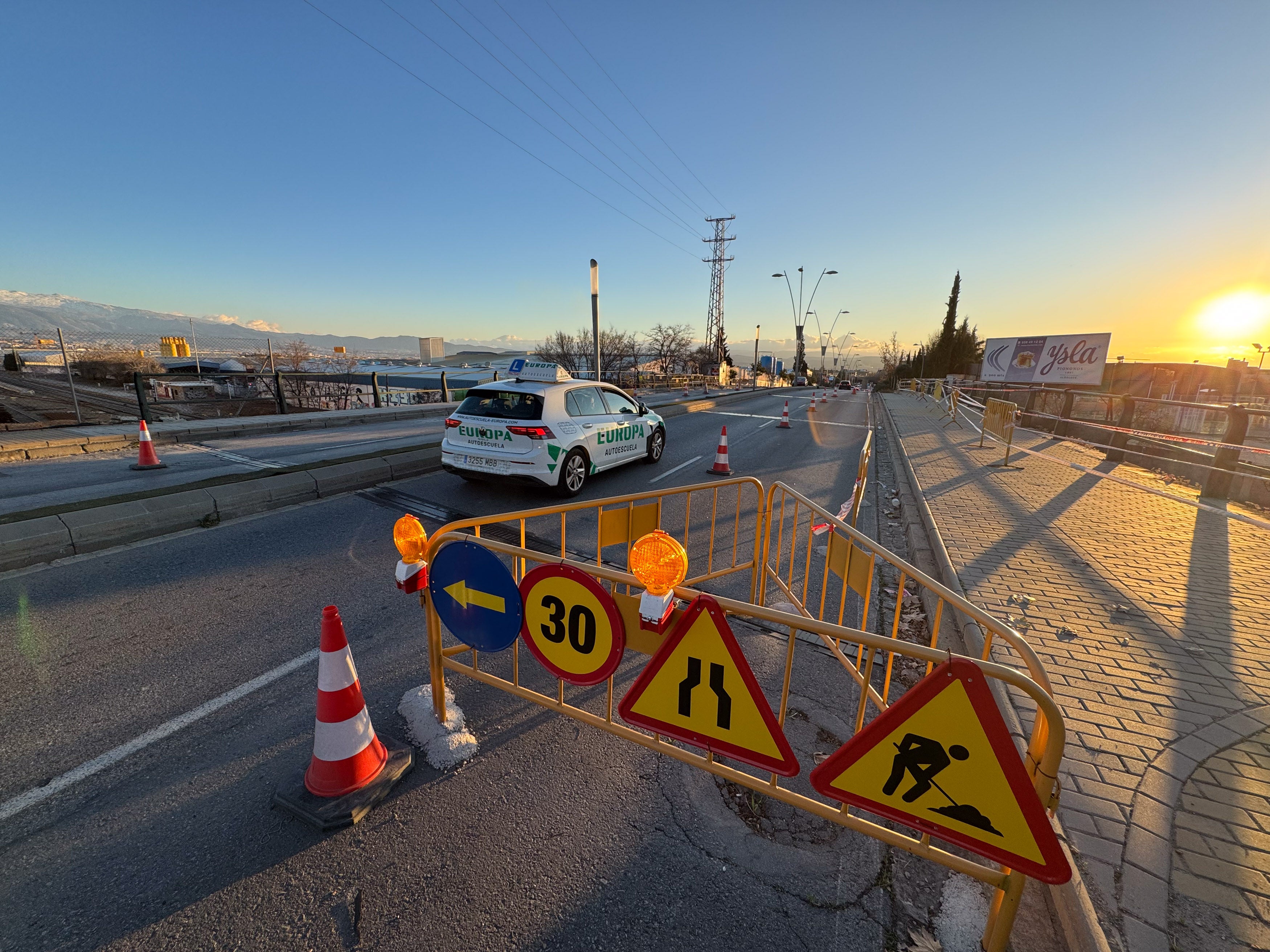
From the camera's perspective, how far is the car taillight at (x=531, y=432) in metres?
6.72

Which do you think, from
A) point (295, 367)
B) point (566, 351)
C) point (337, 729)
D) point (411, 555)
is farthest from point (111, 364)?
point (337, 729)

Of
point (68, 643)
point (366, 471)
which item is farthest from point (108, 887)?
point (366, 471)

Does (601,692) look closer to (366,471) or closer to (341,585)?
(341,585)

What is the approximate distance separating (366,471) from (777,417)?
16.4 m

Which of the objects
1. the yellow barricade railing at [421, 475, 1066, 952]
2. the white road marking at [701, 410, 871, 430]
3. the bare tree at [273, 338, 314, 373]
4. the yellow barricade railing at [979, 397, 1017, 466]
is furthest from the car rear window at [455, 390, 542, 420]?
the bare tree at [273, 338, 314, 373]

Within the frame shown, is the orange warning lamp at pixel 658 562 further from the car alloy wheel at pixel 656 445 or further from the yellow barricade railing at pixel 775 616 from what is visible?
the car alloy wheel at pixel 656 445

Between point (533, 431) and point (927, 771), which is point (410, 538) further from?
point (533, 431)

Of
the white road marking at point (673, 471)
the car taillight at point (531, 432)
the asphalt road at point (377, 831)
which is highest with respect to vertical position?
the car taillight at point (531, 432)

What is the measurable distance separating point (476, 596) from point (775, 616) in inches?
59.4

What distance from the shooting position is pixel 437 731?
2.78 metres

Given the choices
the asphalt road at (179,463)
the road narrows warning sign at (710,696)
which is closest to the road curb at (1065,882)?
the road narrows warning sign at (710,696)

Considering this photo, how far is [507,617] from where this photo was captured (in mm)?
2516

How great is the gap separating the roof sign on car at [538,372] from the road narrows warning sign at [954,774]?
21.6 ft

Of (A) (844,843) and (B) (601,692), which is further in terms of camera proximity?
(B) (601,692)
